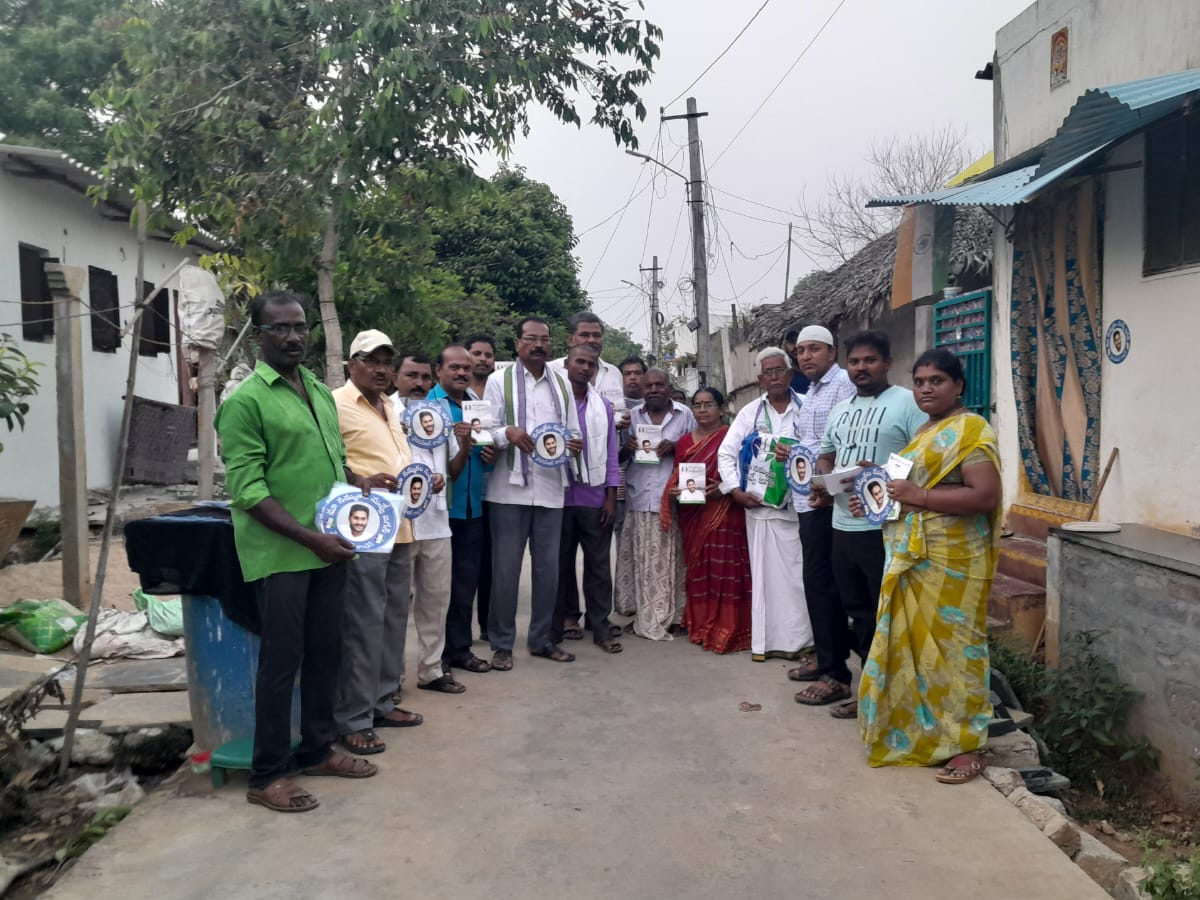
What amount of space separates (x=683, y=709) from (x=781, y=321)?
1061 centimetres

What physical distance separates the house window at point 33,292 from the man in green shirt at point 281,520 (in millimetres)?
7213

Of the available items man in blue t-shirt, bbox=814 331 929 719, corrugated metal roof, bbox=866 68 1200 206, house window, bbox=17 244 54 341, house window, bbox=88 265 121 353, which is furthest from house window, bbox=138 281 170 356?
corrugated metal roof, bbox=866 68 1200 206

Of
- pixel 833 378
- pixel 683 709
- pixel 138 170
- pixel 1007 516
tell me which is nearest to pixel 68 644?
pixel 138 170

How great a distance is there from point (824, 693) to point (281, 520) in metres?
2.95

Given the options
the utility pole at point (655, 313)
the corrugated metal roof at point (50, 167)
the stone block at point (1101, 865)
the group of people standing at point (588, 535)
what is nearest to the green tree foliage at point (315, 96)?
the corrugated metal roof at point (50, 167)

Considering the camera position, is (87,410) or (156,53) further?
(87,410)

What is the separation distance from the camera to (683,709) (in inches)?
194

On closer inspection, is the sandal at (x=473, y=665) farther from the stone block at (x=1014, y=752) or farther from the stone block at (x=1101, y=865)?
the stone block at (x=1101, y=865)

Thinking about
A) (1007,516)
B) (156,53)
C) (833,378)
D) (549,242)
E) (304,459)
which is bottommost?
(1007,516)

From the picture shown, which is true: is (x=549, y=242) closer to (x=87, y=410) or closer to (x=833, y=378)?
(x=87, y=410)

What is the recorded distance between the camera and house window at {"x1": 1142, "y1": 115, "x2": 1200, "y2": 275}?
5.50 metres

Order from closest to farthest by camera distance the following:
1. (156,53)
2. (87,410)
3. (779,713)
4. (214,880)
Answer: (214,880) → (779,713) → (156,53) → (87,410)

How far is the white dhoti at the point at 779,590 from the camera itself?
583 centimetres

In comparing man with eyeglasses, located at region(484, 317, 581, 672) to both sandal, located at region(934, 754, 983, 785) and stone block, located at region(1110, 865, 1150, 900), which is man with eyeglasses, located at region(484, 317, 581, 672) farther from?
stone block, located at region(1110, 865, 1150, 900)
